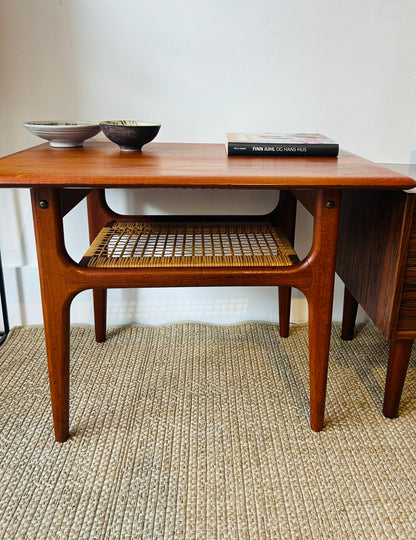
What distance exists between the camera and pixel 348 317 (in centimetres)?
134

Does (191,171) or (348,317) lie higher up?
(191,171)

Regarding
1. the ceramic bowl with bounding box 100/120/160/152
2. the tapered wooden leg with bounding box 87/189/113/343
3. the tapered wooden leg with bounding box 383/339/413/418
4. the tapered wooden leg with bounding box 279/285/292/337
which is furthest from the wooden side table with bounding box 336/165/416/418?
the tapered wooden leg with bounding box 87/189/113/343

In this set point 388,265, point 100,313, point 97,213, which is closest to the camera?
point 388,265

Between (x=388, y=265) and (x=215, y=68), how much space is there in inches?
27.0

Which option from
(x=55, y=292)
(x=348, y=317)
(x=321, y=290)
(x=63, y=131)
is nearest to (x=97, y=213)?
(x=63, y=131)

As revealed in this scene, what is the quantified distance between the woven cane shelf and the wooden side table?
6.5 inches

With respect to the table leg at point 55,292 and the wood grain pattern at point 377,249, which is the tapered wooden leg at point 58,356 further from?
the wood grain pattern at point 377,249

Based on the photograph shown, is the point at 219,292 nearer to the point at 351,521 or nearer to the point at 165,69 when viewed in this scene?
the point at 165,69

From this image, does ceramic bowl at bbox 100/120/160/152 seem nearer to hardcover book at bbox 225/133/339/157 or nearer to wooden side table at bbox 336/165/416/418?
hardcover book at bbox 225/133/339/157

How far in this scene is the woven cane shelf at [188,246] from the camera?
92cm

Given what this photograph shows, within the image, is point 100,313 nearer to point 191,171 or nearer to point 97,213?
point 97,213

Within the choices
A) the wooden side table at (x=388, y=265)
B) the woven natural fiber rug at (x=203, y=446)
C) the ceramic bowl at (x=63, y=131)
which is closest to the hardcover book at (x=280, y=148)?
the wooden side table at (x=388, y=265)

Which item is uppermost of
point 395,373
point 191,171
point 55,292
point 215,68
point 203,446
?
point 215,68

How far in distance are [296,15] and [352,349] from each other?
886mm
